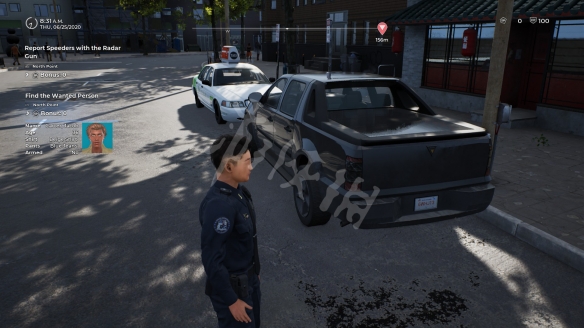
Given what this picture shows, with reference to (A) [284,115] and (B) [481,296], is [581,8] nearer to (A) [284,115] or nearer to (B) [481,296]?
(A) [284,115]

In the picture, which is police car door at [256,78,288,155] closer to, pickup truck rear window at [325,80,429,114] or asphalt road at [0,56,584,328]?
asphalt road at [0,56,584,328]

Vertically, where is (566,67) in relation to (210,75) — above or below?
above

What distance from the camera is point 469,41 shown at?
40.2ft

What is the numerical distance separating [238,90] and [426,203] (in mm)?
7800

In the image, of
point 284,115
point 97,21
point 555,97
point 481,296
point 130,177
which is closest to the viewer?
point 481,296

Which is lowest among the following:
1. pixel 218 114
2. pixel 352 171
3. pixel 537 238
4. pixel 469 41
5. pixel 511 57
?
pixel 537 238

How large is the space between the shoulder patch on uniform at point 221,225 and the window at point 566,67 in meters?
11.2

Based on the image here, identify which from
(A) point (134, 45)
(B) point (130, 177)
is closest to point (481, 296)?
(B) point (130, 177)

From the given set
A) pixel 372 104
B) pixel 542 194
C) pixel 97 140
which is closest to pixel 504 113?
pixel 542 194

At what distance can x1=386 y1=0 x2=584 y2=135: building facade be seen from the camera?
10289 millimetres

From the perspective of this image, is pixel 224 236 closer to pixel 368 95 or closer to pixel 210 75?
pixel 368 95

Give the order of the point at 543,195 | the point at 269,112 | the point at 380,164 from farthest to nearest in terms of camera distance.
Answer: the point at 269,112 < the point at 543,195 < the point at 380,164

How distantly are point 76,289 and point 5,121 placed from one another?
33.7ft

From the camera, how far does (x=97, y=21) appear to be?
62438 mm
